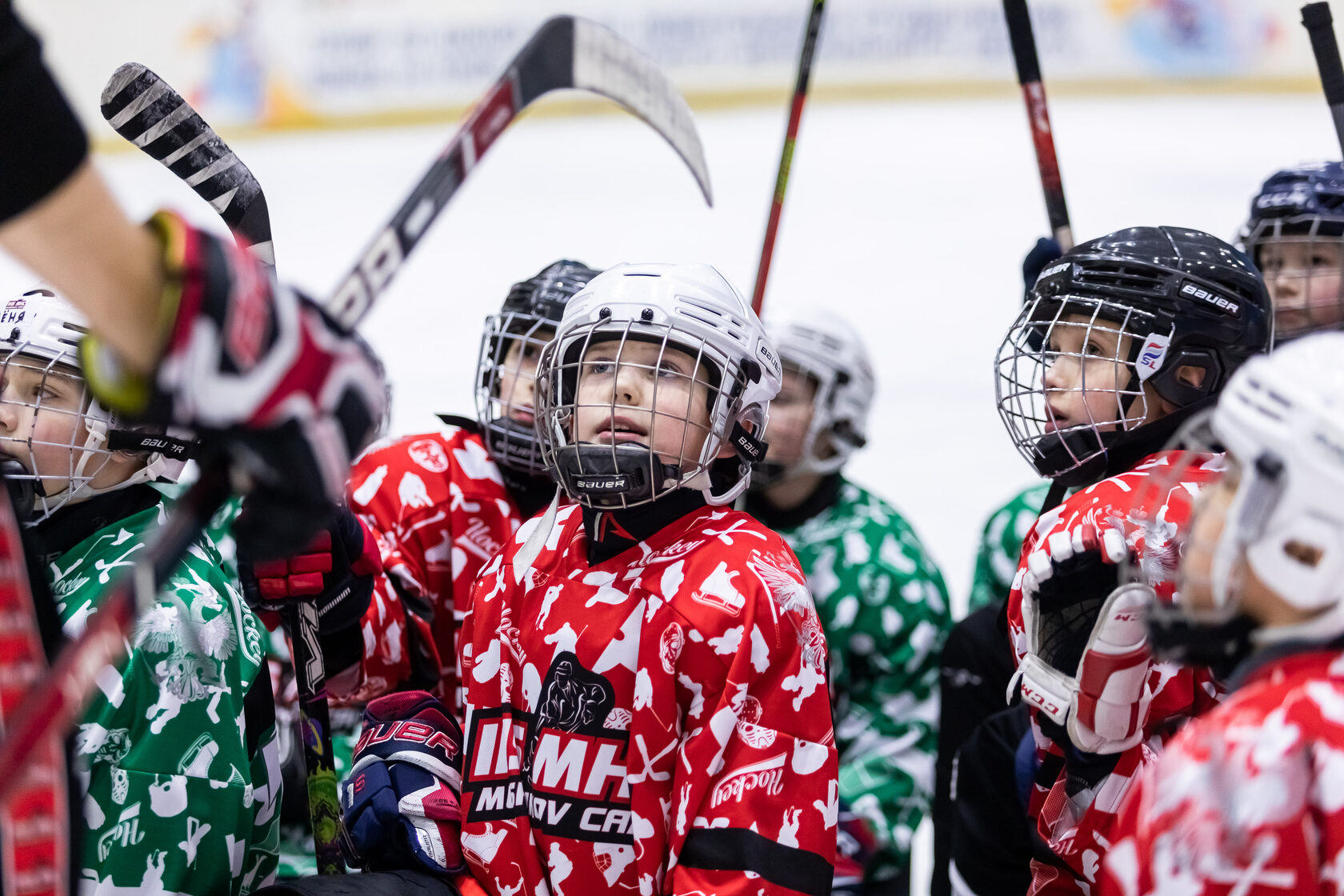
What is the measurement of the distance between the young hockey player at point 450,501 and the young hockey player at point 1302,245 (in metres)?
1.13

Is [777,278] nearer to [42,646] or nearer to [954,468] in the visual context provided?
[954,468]

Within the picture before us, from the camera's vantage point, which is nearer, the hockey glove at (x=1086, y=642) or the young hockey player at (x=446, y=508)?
the hockey glove at (x=1086, y=642)

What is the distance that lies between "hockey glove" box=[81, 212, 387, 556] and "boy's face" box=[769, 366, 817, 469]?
1568 millimetres

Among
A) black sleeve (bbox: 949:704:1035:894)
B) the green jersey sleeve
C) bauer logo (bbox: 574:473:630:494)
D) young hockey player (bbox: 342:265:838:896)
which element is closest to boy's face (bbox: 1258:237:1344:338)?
the green jersey sleeve

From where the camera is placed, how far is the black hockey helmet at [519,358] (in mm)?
2119

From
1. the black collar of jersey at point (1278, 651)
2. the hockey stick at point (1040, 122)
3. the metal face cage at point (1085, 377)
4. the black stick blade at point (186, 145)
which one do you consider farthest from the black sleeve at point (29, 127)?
the hockey stick at point (1040, 122)

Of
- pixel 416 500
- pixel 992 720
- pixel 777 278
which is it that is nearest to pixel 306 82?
pixel 777 278

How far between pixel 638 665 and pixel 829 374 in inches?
53.7

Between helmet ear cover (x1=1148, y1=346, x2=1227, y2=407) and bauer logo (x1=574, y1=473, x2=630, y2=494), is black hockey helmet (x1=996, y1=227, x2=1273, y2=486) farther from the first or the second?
bauer logo (x1=574, y1=473, x2=630, y2=494)

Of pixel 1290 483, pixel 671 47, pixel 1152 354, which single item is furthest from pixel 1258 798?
pixel 671 47

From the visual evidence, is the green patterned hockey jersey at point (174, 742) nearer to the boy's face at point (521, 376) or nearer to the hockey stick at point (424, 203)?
the hockey stick at point (424, 203)

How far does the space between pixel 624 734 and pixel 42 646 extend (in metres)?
0.57

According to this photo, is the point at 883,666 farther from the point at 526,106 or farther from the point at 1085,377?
the point at 526,106

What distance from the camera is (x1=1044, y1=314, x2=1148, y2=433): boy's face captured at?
1.64m
